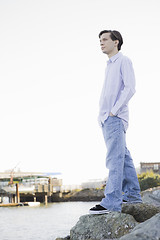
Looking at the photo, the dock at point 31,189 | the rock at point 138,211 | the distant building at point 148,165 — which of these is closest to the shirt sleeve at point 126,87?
the rock at point 138,211

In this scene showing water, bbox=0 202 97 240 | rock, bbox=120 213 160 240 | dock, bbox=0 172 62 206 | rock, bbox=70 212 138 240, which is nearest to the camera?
rock, bbox=120 213 160 240

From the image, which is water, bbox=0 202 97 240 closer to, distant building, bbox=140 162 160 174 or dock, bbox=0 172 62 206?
dock, bbox=0 172 62 206

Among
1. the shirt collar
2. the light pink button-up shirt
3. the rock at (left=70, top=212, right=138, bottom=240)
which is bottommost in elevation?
the rock at (left=70, top=212, right=138, bottom=240)

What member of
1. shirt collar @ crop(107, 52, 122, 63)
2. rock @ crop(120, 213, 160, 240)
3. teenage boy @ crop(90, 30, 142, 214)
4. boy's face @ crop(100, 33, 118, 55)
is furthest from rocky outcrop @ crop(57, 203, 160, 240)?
boy's face @ crop(100, 33, 118, 55)

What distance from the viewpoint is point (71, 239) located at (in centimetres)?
461

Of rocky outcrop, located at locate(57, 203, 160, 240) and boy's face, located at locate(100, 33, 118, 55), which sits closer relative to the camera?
rocky outcrop, located at locate(57, 203, 160, 240)

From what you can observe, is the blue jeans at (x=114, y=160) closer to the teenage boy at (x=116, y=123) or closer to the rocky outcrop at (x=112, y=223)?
the teenage boy at (x=116, y=123)

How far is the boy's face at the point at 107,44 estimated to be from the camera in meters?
4.73

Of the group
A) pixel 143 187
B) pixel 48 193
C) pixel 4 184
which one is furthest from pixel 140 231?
pixel 4 184

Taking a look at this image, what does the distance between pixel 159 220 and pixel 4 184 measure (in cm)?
4879

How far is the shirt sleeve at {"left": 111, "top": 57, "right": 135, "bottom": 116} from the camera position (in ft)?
14.4

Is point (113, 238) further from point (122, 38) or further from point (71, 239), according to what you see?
point (122, 38)

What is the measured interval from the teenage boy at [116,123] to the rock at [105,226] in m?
0.11

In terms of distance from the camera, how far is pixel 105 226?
4.27 meters
